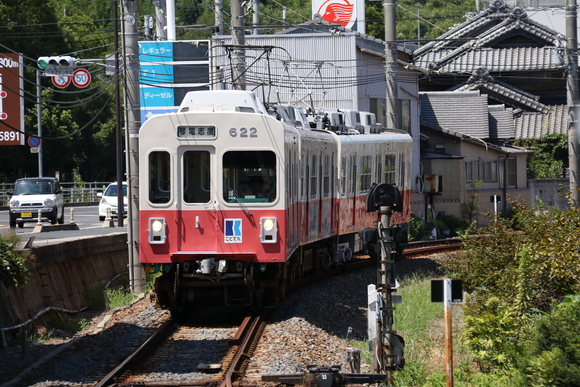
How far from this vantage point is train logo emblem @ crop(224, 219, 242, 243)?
465 inches

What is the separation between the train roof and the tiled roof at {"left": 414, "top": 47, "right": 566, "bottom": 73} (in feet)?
88.2

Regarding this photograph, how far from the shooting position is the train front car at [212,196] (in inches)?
465

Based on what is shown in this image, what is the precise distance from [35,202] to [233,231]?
1625 centimetres

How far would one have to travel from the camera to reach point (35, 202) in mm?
26469

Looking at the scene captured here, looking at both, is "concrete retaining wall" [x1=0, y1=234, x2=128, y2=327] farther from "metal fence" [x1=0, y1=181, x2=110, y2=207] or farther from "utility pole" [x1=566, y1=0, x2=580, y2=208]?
"metal fence" [x1=0, y1=181, x2=110, y2=207]

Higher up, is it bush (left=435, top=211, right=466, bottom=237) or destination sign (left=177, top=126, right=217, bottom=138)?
destination sign (left=177, top=126, right=217, bottom=138)

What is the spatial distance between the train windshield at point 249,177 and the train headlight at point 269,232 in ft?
1.05

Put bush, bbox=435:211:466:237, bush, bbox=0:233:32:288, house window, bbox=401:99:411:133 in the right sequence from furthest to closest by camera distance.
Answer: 1. house window, bbox=401:99:411:133
2. bush, bbox=435:211:466:237
3. bush, bbox=0:233:32:288

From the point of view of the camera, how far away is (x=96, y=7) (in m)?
67.9

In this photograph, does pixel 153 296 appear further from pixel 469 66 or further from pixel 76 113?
pixel 76 113

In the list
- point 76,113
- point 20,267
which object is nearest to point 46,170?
point 76,113

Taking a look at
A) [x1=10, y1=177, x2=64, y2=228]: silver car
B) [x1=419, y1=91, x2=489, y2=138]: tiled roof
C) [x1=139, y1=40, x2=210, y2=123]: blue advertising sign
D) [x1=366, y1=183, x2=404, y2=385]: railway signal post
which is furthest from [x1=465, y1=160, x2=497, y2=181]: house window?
[x1=366, y1=183, x2=404, y2=385]: railway signal post

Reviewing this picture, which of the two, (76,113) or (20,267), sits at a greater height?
(76,113)

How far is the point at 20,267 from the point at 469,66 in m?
31.8
